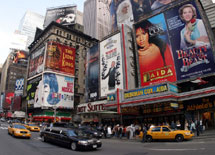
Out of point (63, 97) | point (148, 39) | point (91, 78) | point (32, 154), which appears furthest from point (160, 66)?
point (63, 97)

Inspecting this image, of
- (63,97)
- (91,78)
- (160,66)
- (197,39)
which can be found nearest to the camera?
(197,39)

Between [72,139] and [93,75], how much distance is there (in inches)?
1453

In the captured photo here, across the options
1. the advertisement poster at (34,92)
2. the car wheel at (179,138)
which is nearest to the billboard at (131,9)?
the advertisement poster at (34,92)

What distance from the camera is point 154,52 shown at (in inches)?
1422

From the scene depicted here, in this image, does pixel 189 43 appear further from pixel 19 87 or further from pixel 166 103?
pixel 19 87

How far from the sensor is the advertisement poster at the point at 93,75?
4716 centimetres

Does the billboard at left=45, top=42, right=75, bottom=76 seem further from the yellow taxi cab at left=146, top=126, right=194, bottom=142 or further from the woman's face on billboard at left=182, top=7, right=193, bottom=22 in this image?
the yellow taxi cab at left=146, top=126, right=194, bottom=142

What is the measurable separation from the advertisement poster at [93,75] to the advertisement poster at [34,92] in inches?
910

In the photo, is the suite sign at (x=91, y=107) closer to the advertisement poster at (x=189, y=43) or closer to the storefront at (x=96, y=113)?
the storefront at (x=96, y=113)

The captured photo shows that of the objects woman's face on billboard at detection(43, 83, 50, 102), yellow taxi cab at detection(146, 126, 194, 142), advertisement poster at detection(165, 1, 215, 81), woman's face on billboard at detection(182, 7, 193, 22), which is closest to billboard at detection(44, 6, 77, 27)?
woman's face on billboard at detection(43, 83, 50, 102)

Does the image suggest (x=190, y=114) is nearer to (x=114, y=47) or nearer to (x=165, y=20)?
(x=165, y=20)

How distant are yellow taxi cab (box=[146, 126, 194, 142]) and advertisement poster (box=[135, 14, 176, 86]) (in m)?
16.9

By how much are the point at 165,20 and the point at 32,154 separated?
34.2m

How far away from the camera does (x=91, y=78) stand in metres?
49.4
